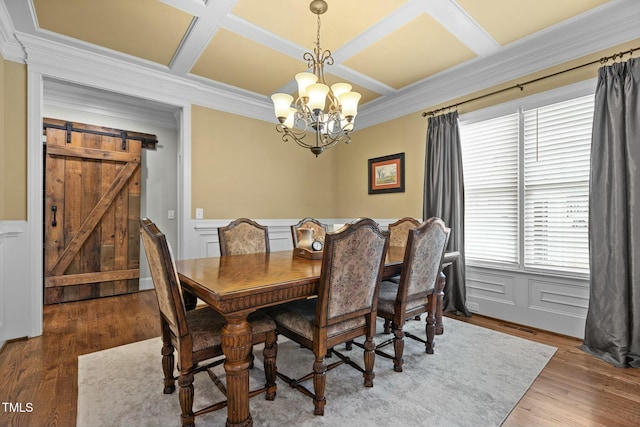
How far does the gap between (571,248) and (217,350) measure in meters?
2.99

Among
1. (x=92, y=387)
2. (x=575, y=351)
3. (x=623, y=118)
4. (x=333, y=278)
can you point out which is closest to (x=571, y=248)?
(x=575, y=351)

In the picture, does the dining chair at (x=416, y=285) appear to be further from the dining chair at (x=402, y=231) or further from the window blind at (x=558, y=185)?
the window blind at (x=558, y=185)

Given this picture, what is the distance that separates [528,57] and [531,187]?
1.23 metres

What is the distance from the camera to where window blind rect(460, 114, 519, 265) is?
9.98 ft

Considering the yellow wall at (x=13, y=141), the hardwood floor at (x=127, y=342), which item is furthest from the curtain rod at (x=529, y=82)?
the yellow wall at (x=13, y=141)

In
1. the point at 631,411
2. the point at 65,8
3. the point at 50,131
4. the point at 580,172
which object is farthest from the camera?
the point at 50,131

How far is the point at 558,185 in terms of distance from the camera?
2.72 metres

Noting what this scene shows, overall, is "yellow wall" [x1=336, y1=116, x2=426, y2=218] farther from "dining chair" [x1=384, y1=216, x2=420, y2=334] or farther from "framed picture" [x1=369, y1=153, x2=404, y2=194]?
"dining chair" [x1=384, y1=216, x2=420, y2=334]

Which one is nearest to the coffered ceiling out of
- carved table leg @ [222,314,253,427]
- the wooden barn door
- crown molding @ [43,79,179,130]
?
crown molding @ [43,79,179,130]

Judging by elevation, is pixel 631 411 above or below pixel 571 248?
below

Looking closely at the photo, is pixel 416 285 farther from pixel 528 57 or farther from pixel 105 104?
pixel 105 104

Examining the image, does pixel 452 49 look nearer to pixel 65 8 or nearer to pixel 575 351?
pixel 575 351

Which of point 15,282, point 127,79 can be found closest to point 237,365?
point 15,282

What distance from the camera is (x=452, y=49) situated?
2.81m
